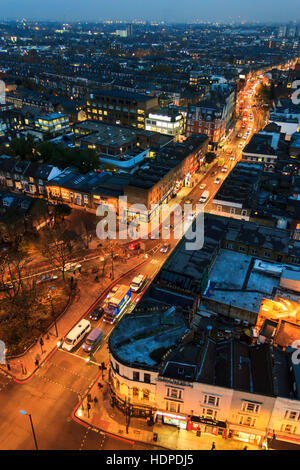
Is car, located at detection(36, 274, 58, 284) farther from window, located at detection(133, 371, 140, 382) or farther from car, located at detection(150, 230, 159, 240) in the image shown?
window, located at detection(133, 371, 140, 382)

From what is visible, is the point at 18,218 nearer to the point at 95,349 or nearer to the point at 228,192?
the point at 95,349

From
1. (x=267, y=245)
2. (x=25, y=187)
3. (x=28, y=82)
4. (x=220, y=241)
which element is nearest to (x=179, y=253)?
(x=220, y=241)

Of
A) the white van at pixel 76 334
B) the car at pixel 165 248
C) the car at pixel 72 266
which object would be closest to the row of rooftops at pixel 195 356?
the white van at pixel 76 334

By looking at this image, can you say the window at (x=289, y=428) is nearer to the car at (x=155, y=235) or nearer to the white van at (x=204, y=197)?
the car at (x=155, y=235)

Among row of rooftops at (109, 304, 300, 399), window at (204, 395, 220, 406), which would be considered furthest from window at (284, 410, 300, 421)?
window at (204, 395, 220, 406)

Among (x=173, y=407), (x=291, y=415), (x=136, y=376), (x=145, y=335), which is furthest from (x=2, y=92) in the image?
(x=291, y=415)

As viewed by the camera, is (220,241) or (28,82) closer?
(220,241)
